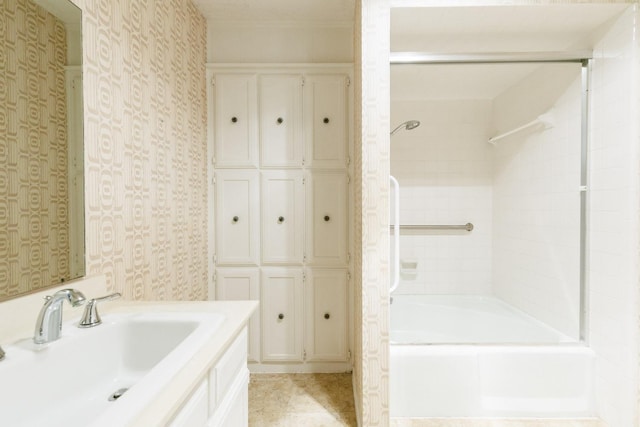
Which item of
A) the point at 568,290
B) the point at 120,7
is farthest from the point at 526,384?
the point at 120,7

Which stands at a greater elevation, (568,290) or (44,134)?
(44,134)

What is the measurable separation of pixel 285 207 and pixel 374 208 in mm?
923

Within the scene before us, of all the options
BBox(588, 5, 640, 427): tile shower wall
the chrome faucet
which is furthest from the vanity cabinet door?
BBox(588, 5, 640, 427): tile shower wall

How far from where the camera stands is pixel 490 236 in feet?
9.80

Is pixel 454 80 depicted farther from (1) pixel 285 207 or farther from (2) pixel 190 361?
(2) pixel 190 361

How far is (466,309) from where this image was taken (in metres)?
2.80

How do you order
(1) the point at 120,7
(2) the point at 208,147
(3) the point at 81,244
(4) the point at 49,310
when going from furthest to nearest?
(2) the point at 208,147, (1) the point at 120,7, (3) the point at 81,244, (4) the point at 49,310

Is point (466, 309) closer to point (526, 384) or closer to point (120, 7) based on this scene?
point (526, 384)

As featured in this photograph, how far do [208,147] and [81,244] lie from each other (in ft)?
4.55

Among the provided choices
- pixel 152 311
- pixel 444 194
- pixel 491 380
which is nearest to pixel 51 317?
pixel 152 311

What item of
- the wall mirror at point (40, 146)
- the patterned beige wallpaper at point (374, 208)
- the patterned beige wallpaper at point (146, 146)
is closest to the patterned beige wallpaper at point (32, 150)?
the wall mirror at point (40, 146)

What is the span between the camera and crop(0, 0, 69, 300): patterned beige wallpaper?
0.93 m

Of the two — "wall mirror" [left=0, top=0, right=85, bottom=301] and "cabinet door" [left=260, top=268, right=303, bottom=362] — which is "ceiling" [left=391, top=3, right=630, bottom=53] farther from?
"cabinet door" [left=260, top=268, right=303, bottom=362]

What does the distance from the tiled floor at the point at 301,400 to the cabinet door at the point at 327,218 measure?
0.82m
